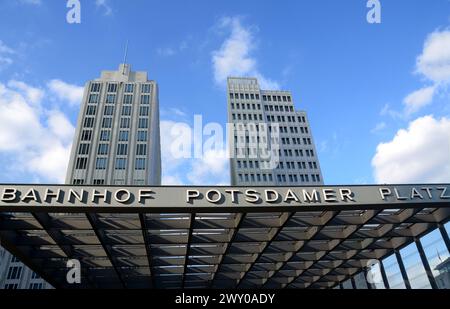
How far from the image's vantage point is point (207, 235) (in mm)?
17156

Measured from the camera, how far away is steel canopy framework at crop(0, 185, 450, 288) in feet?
41.1

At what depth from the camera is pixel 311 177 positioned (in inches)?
3979

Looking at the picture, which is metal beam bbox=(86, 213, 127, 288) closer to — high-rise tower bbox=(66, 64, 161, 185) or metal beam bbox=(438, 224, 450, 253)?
metal beam bbox=(438, 224, 450, 253)

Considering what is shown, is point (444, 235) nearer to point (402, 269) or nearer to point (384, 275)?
point (402, 269)

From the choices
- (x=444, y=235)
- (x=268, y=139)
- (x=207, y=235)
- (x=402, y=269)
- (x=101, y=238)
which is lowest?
(x=402, y=269)

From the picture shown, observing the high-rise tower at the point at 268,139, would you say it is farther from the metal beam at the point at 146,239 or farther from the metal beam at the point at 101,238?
the metal beam at the point at 101,238

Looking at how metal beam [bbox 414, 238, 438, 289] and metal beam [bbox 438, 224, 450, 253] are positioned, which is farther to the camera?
metal beam [bbox 414, 238, 438, 289]

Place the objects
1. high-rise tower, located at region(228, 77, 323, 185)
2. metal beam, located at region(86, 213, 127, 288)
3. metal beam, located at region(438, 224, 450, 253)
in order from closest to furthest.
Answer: metal beam, located at region(86, 213, 127, 288) → metal beam, located at region(438, 224, 450, 253) → high-rise tower, located at region(228, 77, 323, 185)

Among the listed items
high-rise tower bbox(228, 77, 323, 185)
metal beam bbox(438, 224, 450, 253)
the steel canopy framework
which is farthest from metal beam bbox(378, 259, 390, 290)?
high-rise tower bbox(228, 77, 323, 185)

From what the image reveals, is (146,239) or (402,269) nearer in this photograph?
(146,239)

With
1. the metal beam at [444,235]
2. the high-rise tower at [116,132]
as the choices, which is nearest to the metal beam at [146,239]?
the metal beam at [444,235]

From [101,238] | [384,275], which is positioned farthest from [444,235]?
[101,238]
